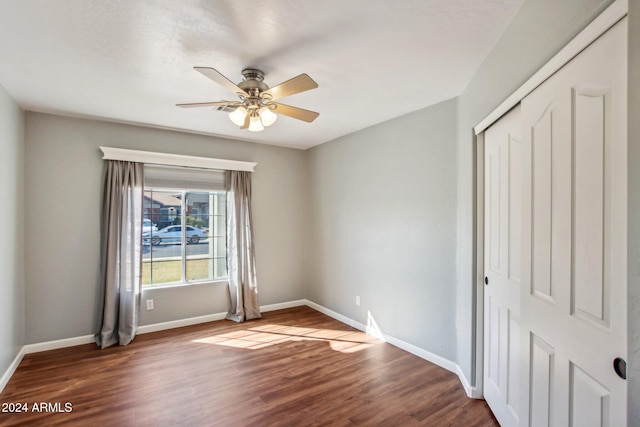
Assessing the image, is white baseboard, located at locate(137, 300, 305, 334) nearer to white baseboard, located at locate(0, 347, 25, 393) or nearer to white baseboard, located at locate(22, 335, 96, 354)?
white baseboard, located at locate(22, 335, 96, 354)

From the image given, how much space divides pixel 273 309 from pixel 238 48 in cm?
380

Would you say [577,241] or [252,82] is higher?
[252,82]

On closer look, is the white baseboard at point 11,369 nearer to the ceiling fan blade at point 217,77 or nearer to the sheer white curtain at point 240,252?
the sheer white curtain at point 240,252

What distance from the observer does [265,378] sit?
9.05 feet

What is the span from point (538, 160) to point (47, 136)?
177 inches

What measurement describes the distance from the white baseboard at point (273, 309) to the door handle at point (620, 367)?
66.8 inches

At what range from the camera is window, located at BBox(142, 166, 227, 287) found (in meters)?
3.97

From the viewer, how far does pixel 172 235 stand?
4148mm

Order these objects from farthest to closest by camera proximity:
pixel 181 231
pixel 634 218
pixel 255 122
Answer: pixel 181 231 → pixel 255 122 → pixel 634 218

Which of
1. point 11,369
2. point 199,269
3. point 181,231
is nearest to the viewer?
point 11,369

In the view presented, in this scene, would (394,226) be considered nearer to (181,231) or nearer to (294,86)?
(294,86)

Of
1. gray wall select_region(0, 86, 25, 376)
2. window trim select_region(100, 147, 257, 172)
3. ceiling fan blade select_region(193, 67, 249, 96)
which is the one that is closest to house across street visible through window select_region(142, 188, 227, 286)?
window trim select_region(100, 147, 257, 172)

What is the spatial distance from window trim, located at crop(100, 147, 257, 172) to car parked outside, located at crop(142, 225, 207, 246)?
0.88 m

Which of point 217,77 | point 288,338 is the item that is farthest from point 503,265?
point 288,338
